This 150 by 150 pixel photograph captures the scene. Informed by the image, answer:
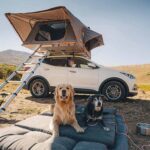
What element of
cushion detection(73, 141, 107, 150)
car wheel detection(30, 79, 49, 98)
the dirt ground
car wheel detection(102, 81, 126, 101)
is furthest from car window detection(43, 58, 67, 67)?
cushion detection(73, 141, 107, 150)

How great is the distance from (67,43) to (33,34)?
164cm

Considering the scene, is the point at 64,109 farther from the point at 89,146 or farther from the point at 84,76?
the point at 84,76

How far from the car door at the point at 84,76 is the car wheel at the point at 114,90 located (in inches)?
19.1

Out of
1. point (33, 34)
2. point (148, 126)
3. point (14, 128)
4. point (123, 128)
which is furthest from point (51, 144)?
point (33, 34)

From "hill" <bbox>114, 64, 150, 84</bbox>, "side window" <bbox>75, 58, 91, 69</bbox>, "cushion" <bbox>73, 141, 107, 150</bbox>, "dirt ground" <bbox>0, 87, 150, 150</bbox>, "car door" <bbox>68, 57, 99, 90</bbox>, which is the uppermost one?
"hill" <bbox>114, 64, 150, 84</bbox>

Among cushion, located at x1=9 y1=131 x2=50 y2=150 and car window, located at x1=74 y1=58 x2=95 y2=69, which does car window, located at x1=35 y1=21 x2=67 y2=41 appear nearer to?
car window, located at x1=74 y1=58 x2=95 y2=69

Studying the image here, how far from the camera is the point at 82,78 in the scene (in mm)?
12609

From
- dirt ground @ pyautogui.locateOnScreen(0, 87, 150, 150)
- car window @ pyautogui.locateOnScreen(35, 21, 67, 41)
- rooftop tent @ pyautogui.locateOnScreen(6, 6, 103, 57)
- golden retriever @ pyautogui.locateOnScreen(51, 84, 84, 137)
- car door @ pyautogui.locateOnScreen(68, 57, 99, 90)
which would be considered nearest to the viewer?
golden retriever @ pyautogui.locateOnScreen(51, 84, 84, 137)

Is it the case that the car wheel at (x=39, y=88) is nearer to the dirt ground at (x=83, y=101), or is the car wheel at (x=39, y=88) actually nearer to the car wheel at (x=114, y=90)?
the dirt ground at (x=83, y=101)

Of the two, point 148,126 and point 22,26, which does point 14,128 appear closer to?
point 148,126

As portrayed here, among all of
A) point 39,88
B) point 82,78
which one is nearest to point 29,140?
point 82,78

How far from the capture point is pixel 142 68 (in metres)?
125

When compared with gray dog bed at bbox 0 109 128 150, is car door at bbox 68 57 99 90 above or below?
above

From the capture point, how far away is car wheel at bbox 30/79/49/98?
42.6ft
